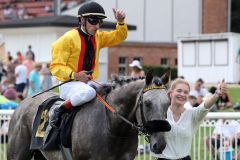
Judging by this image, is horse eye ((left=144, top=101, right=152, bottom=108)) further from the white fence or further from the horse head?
the white fence

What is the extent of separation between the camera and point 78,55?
764 cm

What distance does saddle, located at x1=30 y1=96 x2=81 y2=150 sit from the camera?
741cm

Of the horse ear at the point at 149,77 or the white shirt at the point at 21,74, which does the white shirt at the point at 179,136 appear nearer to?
the horse ear at the point at 149,77

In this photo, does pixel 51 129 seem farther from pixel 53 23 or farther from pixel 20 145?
pixel 53 23

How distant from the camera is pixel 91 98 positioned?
733 cm

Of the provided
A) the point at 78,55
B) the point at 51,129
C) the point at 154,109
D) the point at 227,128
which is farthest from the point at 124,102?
the point at 227,128

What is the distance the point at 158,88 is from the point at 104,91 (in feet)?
3.01

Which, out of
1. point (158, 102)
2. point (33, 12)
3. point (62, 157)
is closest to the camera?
point (158, 102)

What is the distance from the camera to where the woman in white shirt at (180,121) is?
7.34 meters

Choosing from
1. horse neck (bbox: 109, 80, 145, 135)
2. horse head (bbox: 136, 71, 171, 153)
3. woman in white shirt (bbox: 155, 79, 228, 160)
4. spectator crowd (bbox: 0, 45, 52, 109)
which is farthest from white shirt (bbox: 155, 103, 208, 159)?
spectator crowd (bbox: 0, 45, 52, 109)

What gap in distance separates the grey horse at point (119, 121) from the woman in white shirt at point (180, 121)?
431 mm

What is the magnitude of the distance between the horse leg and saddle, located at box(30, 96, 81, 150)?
0.35 m

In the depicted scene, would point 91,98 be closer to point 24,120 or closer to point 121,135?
point 121,135

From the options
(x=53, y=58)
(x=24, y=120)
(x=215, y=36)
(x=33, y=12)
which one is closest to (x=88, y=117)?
(x=53, y=58)
